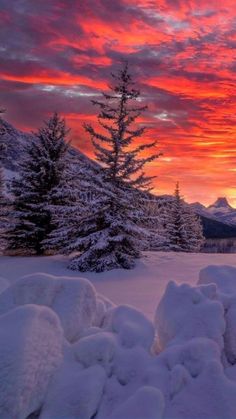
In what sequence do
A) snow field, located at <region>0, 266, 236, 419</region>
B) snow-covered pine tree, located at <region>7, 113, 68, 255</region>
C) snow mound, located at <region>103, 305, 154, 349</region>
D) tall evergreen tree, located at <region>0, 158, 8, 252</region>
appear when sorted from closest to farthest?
snow field, located at <region>0, 266, 236, 419</region>, snow mound, located at <region>103, 305, 154, 349</region>, snow-covered pine tree, located at <region>7, 113, 68, 255</region>, tall evergreen tree, located at <region>0, 158, 8, 252</region>

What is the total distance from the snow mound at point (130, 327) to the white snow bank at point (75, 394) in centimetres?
58

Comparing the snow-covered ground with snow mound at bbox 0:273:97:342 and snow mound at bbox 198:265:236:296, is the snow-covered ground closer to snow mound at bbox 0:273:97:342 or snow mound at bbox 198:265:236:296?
snow mound at bbox 198:265:236:296

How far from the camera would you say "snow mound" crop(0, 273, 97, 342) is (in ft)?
17.0

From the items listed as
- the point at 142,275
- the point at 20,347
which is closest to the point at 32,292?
the point at 20,347

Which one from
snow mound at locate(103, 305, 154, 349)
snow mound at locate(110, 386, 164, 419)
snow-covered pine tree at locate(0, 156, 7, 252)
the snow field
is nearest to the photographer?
snow mound at locate(110, 386, 164, 419)

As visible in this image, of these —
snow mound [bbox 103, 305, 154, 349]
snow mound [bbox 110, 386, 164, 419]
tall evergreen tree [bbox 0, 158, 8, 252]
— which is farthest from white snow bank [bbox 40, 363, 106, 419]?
tall evergreen tree [bbox 0, 158, 8, 252]

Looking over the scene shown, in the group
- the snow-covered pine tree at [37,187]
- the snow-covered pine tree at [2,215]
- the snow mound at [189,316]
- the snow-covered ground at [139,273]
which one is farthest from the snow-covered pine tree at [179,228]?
the snow mound at [189,316]

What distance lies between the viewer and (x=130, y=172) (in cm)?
1543

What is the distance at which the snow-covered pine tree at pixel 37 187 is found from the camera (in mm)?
17734

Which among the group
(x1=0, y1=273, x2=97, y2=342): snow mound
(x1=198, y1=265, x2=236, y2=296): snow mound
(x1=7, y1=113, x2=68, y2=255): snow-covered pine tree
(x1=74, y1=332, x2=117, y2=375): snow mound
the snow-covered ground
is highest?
(x1=7, y1=113, x2=68, y2=255): snow-covered pine tree

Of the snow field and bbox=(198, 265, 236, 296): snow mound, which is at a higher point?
bbox=(198, 265, 236, 296): snow mound

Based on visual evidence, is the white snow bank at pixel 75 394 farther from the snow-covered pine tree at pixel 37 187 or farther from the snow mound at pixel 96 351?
the snow-covered pine tree at pixel 37 187

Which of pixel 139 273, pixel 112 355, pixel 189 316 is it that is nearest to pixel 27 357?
pixel 112 355

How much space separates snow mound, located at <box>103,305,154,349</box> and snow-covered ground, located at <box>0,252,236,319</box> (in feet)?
7.65
